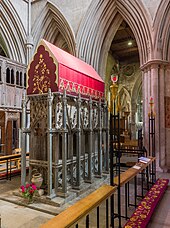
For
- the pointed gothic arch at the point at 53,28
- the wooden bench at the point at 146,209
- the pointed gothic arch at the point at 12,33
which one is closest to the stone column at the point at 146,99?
the wooden bench at the point at 146,209

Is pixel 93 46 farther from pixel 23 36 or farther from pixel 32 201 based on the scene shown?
pixel 32 201

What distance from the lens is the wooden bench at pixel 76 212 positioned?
1501mm

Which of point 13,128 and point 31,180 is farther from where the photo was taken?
point 13,128

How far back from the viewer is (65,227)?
1451 millimetres

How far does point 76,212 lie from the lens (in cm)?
170

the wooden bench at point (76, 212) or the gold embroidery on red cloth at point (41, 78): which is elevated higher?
the gold embroidery on red cloth at point (41, 78)

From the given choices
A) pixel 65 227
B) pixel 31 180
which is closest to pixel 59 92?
pixel 31 180

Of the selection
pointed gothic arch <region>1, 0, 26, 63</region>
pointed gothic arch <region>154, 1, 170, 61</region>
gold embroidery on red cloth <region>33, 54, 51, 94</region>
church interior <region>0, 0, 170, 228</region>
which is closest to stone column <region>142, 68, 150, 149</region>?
church interior <region>0, 0, 170, 228</region>

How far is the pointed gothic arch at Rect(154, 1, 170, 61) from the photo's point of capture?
6.62 metres

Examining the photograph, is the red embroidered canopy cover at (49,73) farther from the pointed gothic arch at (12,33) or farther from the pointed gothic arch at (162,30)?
the pointed gothic arch at (12,33)

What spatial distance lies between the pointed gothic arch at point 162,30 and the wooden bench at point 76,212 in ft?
19.1

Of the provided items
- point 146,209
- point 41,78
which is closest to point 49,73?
point 41,78

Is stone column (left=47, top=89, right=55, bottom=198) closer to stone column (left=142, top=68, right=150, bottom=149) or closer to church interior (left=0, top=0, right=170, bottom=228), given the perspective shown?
church interior (left=0, top=0, right=170, bottom=228)

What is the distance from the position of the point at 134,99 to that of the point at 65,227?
1491 centimetres
